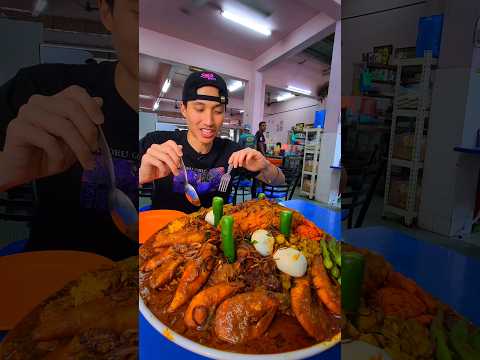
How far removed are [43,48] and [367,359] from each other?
2.16ft

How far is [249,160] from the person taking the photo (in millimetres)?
564

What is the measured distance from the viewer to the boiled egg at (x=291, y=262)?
1.57 ft

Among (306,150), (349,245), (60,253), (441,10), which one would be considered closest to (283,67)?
(306,150)

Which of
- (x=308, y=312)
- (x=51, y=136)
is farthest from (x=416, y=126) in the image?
(x=51, y=136)

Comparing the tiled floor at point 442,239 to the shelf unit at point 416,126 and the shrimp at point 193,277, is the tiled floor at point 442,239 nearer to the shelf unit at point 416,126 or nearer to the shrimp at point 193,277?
the shelf unit at point 416,126

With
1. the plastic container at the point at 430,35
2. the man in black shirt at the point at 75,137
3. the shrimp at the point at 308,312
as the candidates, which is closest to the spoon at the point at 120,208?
the man in black shirt at the point at 75,137

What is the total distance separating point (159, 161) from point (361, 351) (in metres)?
0.49

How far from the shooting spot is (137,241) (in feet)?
1.40

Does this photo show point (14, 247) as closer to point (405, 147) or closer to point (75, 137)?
point (75, 137)

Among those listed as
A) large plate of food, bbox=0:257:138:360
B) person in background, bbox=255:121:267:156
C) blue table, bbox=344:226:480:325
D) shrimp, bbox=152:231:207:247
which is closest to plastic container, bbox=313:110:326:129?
person in background, bbox=255:121:267:156

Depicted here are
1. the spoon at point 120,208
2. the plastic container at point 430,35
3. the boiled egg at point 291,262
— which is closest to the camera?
the plastic container at point 430,35

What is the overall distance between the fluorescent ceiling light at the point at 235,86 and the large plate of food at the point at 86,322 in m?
0.42

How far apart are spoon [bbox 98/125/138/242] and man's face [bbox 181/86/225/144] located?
0.21 m

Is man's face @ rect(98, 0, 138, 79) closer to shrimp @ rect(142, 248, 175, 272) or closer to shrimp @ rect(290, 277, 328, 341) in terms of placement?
shrimp @ rect(142, 248, 175, 272)
